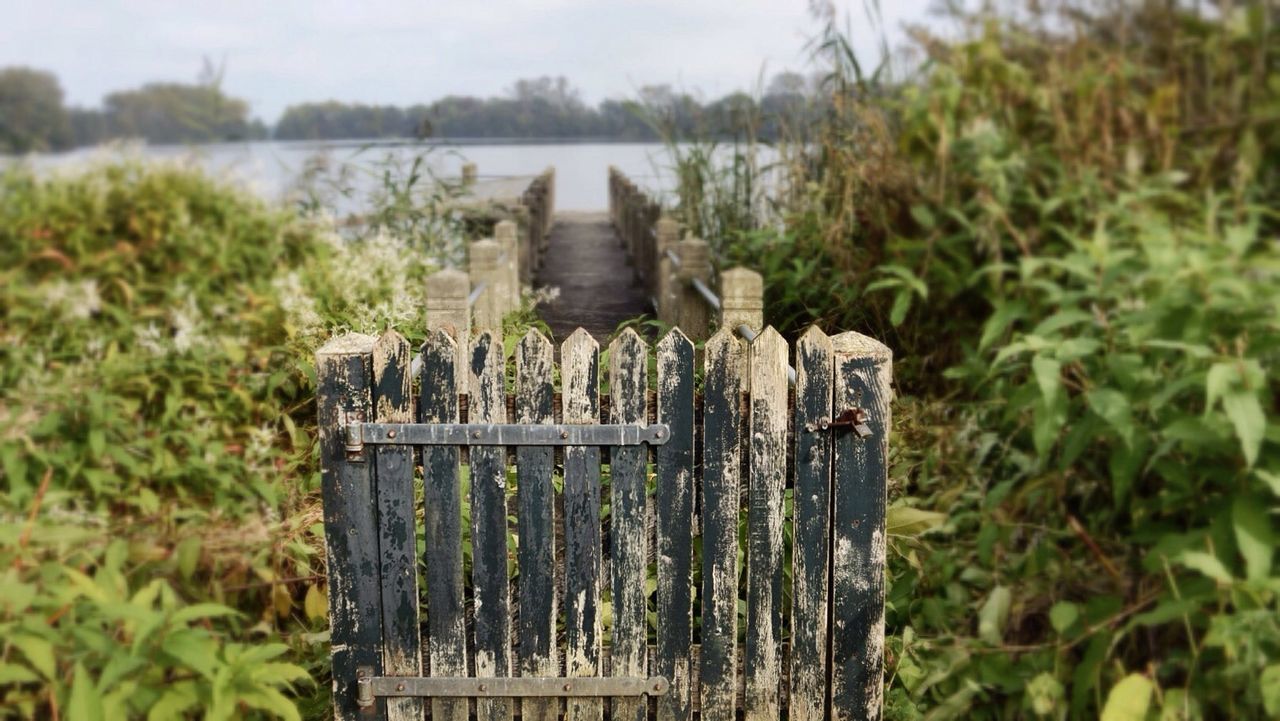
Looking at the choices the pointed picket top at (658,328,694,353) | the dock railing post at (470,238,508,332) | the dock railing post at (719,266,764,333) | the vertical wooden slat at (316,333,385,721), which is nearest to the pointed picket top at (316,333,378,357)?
the vertical wooden slat at (316,333,385,721)

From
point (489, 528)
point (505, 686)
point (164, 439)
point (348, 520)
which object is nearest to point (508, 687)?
point (505, 686)

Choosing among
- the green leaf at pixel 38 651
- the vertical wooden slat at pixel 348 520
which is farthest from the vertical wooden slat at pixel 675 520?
the green leaf at pixel 38 651

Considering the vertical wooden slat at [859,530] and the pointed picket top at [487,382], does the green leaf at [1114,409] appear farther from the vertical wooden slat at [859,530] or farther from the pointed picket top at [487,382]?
the pointed picket top at [487,382]

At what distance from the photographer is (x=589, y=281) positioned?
1077 centimetres

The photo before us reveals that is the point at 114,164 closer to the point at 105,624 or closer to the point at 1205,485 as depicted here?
the point at 105,624

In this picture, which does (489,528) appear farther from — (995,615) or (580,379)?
(995,615)

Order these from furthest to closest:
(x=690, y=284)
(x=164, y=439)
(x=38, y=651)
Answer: (x=690, y=284) → (x=164, y=439) → (x=38, y=651)

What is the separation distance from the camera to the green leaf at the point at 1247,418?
260 cm

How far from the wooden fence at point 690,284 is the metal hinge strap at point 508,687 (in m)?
1.35

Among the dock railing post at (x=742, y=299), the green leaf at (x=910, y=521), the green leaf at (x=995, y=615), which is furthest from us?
the dock railing post at (x=742, y=299)

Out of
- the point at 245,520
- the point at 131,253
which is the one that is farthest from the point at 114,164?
the point at 245,520

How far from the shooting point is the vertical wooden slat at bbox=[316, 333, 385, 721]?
3.05 metres

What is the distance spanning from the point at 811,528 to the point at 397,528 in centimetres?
127

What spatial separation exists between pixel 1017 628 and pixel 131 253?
676 cm
